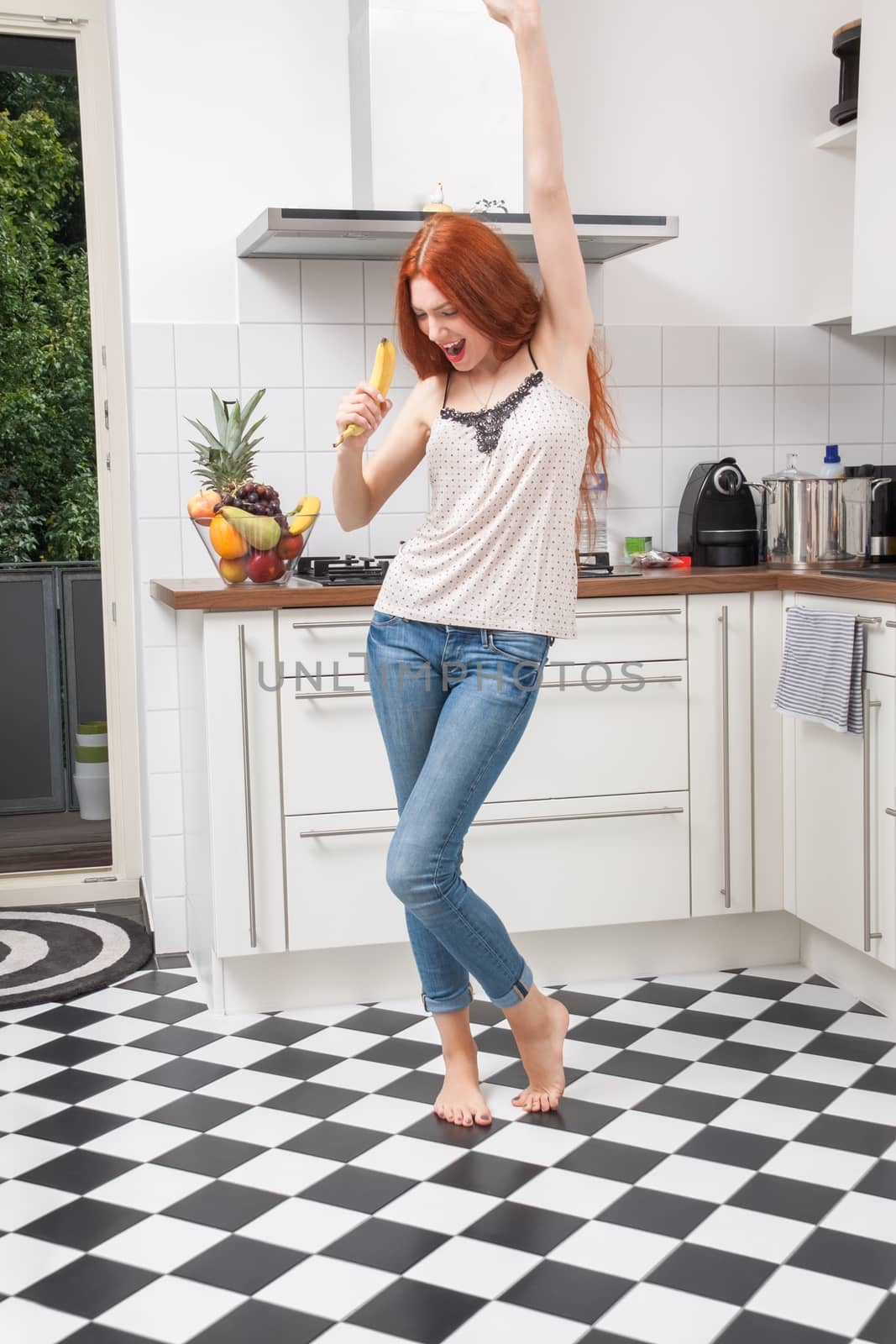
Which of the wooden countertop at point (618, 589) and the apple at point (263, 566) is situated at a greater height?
the apple at point (263, 566)

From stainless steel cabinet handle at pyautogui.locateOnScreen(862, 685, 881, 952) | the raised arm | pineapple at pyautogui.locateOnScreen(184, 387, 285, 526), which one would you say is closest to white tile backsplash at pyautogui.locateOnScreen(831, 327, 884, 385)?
stainless steel cabinet handle at pyautogui.locateOnScreen(862, 685, 881, 952)

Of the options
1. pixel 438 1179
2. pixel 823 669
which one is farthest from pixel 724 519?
pixel 438 1179

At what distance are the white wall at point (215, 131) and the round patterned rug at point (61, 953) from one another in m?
1.49

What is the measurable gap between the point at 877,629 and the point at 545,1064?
3.37ft

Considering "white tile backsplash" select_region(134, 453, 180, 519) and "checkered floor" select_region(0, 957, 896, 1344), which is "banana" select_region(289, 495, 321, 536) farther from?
"checkered floor" select_region(0, 957, 896, 1344)

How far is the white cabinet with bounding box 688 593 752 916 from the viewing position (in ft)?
9.76

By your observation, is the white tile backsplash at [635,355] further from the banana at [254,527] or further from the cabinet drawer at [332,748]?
the cabinet drawer at [332,748]

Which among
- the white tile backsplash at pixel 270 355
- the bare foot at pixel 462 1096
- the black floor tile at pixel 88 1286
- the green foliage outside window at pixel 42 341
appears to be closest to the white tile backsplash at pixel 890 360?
the white tile backsplash at pixel 270 355

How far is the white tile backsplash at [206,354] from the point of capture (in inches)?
127

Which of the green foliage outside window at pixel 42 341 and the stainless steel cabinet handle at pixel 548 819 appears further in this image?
the green foliage outside window at pixel 42 341

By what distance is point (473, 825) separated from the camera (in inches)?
114

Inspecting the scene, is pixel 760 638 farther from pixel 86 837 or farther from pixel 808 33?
pixel 86 837

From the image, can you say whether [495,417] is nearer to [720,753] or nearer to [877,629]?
[877,629]

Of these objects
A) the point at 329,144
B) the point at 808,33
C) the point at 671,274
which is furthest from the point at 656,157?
the point at 329,144
